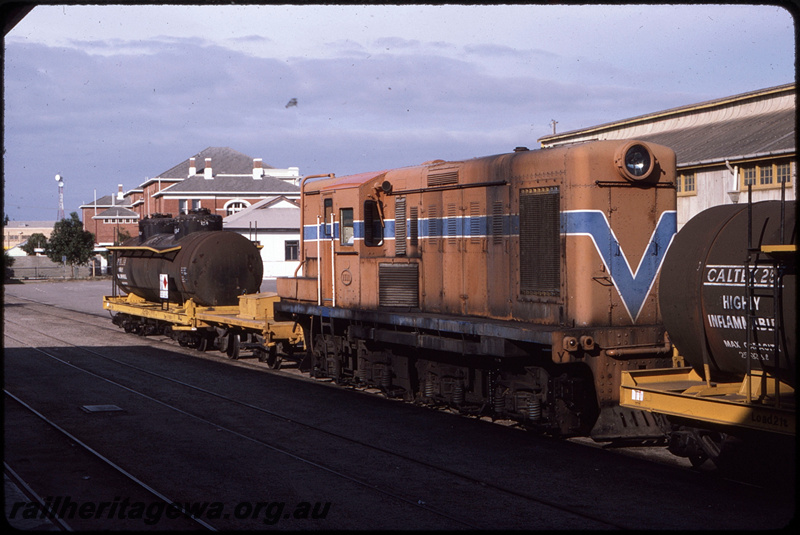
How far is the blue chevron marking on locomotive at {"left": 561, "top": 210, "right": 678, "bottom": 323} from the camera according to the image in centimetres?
1091

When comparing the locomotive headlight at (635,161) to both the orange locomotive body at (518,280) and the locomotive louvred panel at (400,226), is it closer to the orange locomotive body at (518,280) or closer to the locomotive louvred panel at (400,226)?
the orange locomotive body at (518,280)

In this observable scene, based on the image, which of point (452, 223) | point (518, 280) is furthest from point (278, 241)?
point (518, 280)

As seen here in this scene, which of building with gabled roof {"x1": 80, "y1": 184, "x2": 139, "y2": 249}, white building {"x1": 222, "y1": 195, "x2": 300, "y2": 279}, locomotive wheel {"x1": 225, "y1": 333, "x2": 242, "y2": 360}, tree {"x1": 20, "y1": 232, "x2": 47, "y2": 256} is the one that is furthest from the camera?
tree {"x1": 20, "y1": 232, "x2": 47, "y2": 256}

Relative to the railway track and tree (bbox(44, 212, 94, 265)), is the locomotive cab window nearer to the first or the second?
the railway track

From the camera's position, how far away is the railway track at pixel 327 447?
7.98 metres

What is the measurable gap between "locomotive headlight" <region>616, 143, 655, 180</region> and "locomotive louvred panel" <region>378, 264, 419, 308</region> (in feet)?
15.0

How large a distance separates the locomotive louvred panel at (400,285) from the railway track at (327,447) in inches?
104

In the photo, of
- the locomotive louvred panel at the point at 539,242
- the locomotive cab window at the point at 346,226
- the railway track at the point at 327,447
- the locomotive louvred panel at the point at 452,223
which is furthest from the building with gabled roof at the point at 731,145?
the railway track at the point at 327,447

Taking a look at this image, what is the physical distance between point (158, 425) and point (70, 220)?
78.1m

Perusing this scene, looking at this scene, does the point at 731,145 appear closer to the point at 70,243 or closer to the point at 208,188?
the point at 208,188

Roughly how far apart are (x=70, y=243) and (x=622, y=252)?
80597mm

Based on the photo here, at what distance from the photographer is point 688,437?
9281 millimetres

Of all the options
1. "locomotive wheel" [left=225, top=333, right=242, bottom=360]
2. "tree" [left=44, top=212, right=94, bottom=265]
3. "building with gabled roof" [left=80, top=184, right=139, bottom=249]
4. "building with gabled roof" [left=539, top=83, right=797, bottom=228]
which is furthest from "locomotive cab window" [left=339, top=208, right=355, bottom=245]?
"building with gabled roof" [left=80, top=184, right=139, bottom=249]

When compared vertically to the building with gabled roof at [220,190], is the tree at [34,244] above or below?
below
